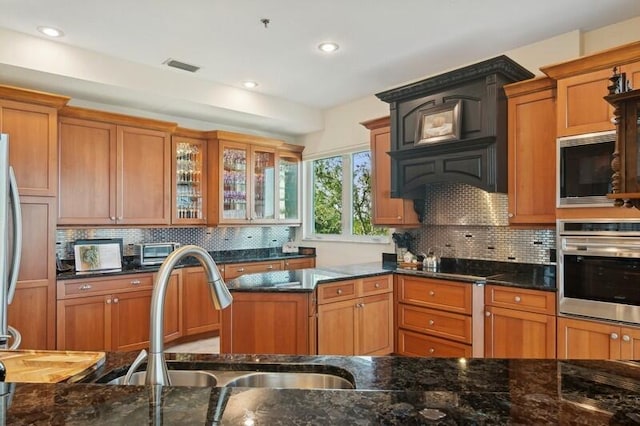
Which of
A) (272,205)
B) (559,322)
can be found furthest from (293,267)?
(559,322)

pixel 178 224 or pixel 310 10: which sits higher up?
pixel 310 10

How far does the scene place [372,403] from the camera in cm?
83

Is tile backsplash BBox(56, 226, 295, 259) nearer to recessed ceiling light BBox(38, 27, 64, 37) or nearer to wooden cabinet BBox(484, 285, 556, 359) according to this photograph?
recessed ceiling light BBox(38, 27, 64, 37)

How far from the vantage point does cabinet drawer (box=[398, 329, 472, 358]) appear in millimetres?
3380

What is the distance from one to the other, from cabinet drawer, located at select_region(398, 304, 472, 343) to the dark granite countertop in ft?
7.59

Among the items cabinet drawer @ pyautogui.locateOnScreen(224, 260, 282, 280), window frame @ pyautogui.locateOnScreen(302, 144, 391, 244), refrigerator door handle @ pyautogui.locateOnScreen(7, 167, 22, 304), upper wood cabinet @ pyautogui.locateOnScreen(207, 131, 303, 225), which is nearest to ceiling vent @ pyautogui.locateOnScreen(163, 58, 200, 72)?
upper wood cabinet @ pyautogui.locateOnScreen(207, 131, 303, 225)

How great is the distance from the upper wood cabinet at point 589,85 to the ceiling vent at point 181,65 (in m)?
3.02

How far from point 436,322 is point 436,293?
249 millimetres

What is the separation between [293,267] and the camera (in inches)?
215

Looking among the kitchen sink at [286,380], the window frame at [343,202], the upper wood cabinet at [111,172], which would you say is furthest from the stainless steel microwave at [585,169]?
the upper wood cabinet at [111,172]

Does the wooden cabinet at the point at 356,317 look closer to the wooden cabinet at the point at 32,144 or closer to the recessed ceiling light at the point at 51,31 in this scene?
the wooden cabinet at the point at 32,144

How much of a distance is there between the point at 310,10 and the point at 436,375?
2618 millimetres

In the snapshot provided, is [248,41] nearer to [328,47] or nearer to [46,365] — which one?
[328,47]

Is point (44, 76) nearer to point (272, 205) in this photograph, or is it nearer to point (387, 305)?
point (272, 205)
